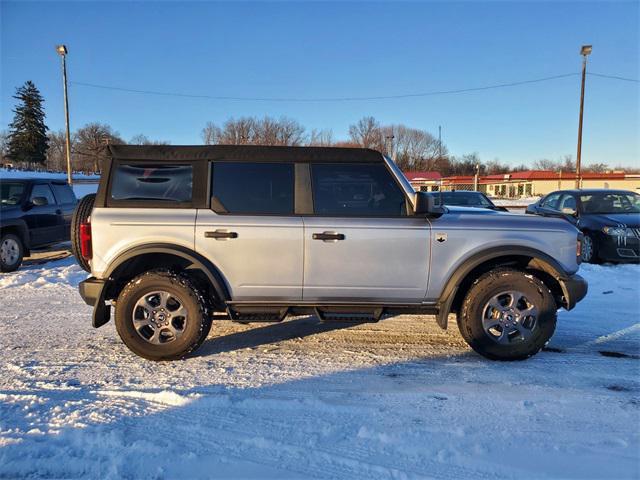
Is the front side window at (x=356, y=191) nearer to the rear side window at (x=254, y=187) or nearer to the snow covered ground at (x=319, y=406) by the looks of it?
the rear side window at (x=254, y=187)

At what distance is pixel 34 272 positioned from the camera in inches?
311

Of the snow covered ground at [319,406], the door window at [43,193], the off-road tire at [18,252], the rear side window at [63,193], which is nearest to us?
Answer: the snow covered ground at [319,406]

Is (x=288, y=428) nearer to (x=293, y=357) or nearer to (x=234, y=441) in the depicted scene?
(x=234, y=441)

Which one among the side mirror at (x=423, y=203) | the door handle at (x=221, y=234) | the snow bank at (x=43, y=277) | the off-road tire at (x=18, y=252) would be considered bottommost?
the snow bank at (x=43, y=277)

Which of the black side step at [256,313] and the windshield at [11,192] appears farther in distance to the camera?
the windshield at [11,192]

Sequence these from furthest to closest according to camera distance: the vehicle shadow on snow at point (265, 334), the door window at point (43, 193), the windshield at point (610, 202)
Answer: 1. the windshield at point (610, 202)
2. the door window at point (43, 193)
3. the vehicle shadow on snow at point (265, 334)

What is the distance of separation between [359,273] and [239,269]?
1.13 m

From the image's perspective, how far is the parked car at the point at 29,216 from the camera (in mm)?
8367

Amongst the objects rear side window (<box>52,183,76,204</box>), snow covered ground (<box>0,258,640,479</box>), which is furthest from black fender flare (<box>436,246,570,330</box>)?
rear side window (<box>52,183,76,204</box>)

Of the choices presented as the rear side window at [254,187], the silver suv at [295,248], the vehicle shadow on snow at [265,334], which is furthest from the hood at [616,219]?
the rear side window at [254,187]

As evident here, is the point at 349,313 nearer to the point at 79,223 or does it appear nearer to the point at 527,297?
the point at 527,297

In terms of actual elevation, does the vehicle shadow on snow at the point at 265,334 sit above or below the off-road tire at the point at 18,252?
below

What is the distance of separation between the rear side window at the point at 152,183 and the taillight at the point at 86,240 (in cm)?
37

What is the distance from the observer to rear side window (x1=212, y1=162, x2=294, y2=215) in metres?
4.13
